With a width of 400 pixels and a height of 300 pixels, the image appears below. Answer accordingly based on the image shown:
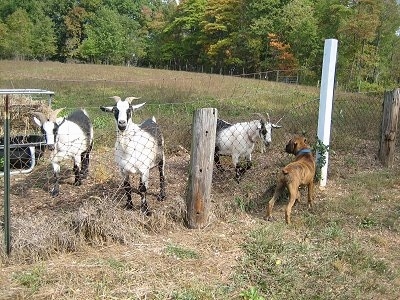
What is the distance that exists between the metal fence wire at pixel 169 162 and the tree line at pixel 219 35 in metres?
14.0

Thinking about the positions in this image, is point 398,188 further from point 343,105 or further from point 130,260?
point 343,105

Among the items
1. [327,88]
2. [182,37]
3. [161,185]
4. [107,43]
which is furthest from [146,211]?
[182,37]

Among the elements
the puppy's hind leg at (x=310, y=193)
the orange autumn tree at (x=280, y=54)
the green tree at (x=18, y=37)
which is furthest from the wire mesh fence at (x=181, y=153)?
the green tree at (x=18, y=37)

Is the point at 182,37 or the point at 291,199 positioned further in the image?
the point at 182,37

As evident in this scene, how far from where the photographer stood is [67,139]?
272 inches

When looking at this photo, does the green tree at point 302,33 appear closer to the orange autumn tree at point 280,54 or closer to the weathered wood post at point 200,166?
the orange autumn tree at point 280,54

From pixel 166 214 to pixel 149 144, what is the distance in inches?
56.0

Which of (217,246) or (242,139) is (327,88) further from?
Answer: (217,246)

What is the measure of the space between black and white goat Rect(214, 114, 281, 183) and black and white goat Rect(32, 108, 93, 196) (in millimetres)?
2318

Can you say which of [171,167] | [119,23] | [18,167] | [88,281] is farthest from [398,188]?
[119,23]

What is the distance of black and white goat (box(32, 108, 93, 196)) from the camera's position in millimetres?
6371

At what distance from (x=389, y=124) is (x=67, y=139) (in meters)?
5.28

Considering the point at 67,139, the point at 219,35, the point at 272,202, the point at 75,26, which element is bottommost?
the point at 272,202

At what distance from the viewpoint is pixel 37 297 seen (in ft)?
10.8
